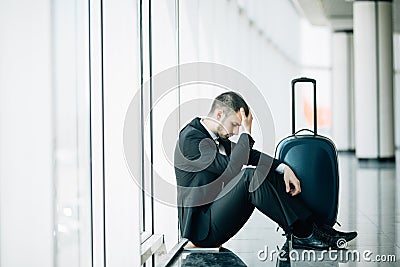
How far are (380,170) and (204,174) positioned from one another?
886 centimetres

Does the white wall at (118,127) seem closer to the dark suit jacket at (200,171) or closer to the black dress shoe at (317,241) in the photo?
the dark suit jacket at (200,171)

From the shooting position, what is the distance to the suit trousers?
502 cm

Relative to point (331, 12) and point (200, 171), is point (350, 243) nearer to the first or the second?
point (200, 171)

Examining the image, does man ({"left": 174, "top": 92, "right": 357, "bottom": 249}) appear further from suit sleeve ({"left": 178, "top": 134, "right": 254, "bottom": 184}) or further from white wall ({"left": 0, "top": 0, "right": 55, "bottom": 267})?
white wall ({"left": 0, "top": 0, "right": 55, "bottom": 267})

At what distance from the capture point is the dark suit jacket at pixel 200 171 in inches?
202

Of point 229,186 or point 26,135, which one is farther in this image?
point 229,186

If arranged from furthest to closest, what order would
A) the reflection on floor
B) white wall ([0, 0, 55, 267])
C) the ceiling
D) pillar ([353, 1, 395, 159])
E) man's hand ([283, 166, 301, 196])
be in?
1. the ceiling
2. pillar ([353, 1, 395, 159])
3. man's hand ([283, 166, 301, 196])
4. the reflection on floor
5. white wall ([0, 0, 55, 267])

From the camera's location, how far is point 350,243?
5574mm

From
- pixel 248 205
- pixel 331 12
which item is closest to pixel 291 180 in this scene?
pixel 248 205

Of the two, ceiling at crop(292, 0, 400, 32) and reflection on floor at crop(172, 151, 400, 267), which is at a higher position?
ceiling at crop(292, 0, 400, 32)

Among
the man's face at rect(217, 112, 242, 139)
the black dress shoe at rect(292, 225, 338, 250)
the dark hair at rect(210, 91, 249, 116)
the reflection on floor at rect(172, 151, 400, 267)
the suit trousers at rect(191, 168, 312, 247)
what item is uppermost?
the dark hair at rect(210, 91, 249, 116)

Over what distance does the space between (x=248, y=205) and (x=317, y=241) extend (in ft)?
1.88

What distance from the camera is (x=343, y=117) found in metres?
21.5

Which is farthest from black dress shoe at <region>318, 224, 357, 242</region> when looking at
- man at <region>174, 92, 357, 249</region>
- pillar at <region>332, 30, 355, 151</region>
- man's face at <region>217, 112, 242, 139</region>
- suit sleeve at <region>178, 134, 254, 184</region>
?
pillar at <region>332, 30, 355, 151</region>
